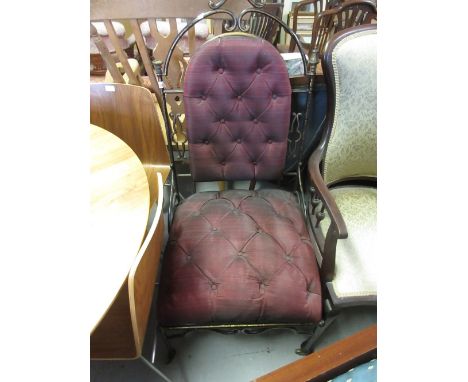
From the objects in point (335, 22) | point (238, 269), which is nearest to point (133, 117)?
point (238, 269)

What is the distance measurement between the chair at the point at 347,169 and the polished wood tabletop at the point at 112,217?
1.72 feet

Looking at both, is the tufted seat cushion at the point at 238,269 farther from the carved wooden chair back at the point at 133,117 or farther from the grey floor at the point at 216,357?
the grey floor at the point at 216,357

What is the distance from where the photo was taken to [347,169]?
44.2 inches

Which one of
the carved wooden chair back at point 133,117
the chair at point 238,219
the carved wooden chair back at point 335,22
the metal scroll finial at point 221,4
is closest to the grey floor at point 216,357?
the chair at point 238,219

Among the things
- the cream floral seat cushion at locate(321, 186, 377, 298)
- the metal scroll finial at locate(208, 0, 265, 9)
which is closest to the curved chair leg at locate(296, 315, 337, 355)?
the cream floral seat cushion at locate(321, 186, 377, 298)

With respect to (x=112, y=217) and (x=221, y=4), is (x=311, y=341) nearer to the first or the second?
(x=112, y=217)

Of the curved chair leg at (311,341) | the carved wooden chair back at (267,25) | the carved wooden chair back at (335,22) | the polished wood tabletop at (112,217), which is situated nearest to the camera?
the polished wood tabletop at (112,217)

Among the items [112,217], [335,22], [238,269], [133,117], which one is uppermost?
[335,22]

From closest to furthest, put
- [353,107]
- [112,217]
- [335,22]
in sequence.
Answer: [112,217]
[353,107]
[335,22]

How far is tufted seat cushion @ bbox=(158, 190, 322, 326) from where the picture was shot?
824 mm

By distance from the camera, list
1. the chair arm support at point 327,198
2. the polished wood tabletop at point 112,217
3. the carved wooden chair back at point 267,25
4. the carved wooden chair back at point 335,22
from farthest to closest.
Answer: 1. the carved wooden chair back at point 267,25
2. the carved wooden chair back at point 335,22
3. the chair arm support at point 327,198
4. the polished wood tabletop at point 112,217

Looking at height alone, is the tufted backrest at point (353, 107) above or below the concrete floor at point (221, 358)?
above

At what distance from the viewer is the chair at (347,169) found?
87 centimetres

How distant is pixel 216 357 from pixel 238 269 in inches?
18.3
